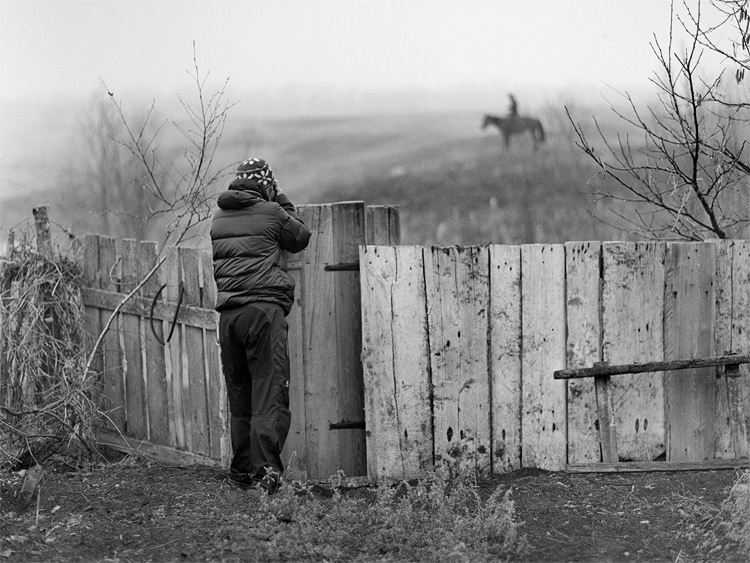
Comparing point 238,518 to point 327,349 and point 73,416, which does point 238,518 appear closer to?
point 327,349

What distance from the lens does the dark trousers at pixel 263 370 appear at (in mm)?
5457

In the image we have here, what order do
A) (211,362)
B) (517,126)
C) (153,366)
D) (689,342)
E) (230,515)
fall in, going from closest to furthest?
(230,515)
(689,342)
(211,362)
(153,366)
(517,126)

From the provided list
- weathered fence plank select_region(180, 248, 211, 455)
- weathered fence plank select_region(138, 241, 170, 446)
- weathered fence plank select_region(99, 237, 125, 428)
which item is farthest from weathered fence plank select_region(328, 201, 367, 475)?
weathered fence plank select_region(99, 237, 125, 428)

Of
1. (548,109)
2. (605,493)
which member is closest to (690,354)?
(605,493)

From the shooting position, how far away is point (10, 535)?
456cm

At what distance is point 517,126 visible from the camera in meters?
26.6

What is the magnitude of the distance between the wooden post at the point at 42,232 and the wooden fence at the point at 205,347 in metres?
0.39

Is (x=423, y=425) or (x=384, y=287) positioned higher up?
(x=384, y=287)

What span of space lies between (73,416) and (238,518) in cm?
225

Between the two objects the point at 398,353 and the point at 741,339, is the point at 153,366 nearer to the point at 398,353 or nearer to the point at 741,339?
the point at 398,353

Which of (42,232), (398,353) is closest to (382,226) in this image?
(398,353)

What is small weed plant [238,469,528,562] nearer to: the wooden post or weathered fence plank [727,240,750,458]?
weathered fence plank [727,240,750,458]

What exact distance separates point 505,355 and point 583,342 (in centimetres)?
54

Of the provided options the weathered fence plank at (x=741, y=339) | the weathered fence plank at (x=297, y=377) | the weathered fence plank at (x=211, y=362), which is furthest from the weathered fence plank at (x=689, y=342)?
the weathered fence plank at (x=211, y=362)
